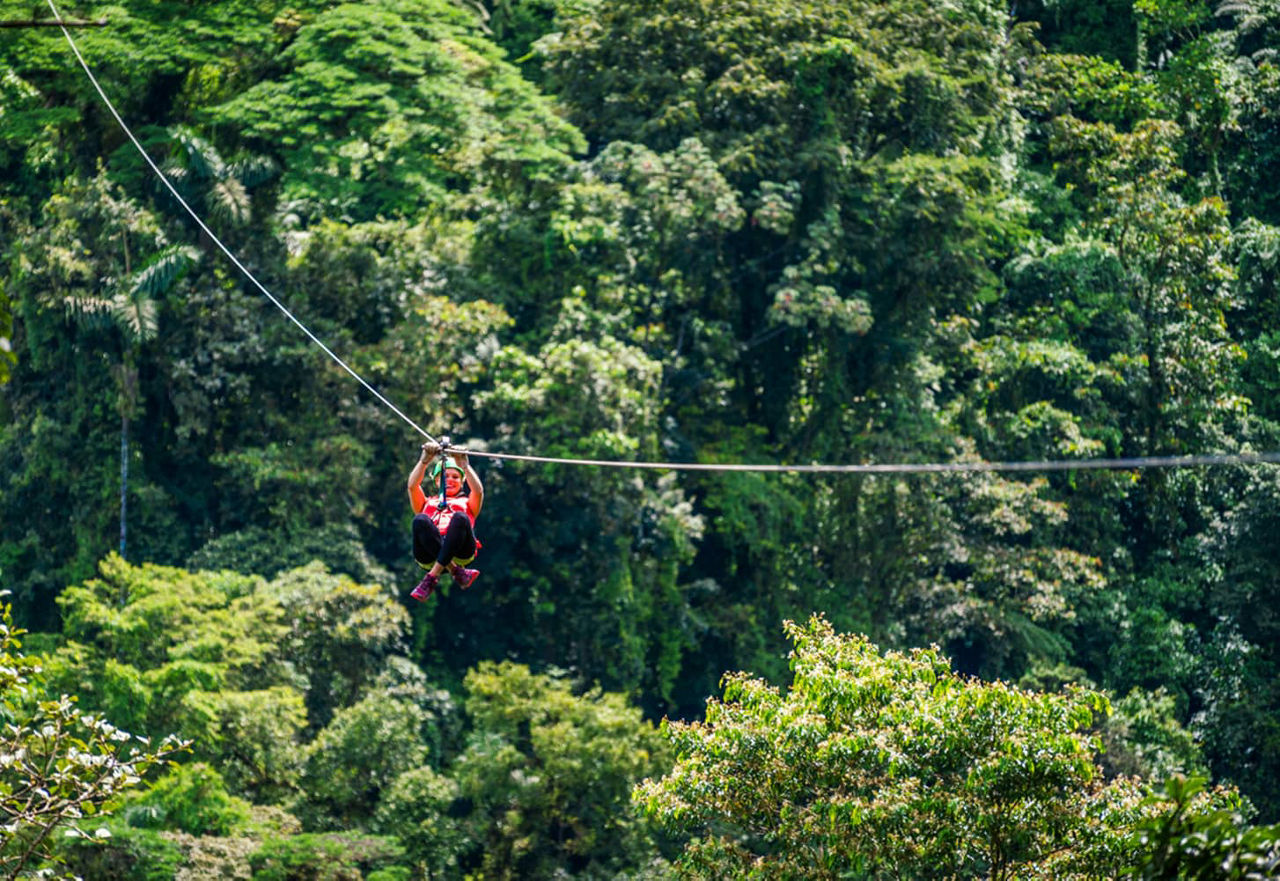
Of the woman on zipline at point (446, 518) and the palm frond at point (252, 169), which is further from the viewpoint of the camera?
the palm frond at point (252, 169)

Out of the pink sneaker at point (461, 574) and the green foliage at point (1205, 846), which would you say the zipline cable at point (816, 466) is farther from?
the green foliage at point (1205, 846)

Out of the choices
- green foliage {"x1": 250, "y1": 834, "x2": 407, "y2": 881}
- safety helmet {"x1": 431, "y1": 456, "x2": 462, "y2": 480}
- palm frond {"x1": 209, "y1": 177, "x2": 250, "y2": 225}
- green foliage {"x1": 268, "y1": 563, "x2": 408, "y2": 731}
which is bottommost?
green foliage {"x1": 250, "y1": 834, "x2": 407, "y2": 881}

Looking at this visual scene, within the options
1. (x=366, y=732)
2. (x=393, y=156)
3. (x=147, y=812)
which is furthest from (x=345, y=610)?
(x=393, y=156)

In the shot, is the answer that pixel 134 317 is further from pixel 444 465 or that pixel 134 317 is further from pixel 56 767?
pixel 444 465

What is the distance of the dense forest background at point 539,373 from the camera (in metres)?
19.6

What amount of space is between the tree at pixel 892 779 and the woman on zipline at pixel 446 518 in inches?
126

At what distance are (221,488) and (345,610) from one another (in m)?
2.77

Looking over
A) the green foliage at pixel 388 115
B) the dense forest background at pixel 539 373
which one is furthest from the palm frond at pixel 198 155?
the green foliage at pixel 388 115

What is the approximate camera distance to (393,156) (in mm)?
21406

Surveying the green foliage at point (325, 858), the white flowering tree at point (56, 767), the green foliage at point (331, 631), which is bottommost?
the green foliage at point (325, 858)

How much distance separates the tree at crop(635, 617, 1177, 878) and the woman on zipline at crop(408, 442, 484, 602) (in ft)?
10.5

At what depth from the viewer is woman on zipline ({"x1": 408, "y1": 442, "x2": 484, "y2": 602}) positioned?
380 inches

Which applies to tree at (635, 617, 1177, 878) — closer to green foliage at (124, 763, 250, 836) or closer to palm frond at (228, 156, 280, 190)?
green foliage at (124, 763, 250, 836)

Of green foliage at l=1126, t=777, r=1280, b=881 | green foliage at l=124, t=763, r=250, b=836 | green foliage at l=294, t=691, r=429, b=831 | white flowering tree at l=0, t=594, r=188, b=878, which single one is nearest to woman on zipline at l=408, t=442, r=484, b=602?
white flowering tree at l=0, t=594, r=188, b=878
